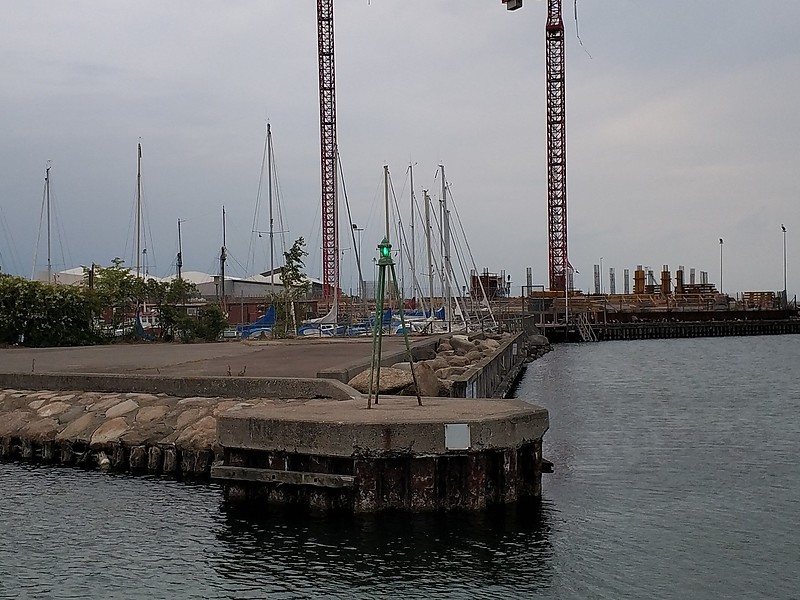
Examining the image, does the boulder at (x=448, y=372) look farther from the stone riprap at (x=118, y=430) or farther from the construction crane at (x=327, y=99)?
the construction crane at (x=327, y=99)

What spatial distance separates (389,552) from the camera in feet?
42.9

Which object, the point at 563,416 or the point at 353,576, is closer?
the point at 353,576

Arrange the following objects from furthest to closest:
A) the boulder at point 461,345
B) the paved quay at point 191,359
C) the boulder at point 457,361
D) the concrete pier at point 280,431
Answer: the boulder at point 461,345
the boulder at point 457,361
the paved quay at point 191,359
the concrete pier at point 280,431

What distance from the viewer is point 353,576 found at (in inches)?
487

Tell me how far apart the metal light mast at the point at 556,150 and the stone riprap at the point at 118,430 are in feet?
304

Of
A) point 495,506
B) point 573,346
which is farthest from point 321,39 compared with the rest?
point 495,506

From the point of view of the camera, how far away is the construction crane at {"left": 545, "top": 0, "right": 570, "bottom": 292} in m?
111

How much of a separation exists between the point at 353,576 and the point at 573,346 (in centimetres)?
7840

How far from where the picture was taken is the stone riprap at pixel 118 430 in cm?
1839

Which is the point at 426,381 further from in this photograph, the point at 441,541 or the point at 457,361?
the point at 457,361

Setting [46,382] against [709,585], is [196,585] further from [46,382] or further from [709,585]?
[46,382]

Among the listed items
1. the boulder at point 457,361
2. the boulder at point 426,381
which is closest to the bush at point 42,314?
the boulder at point 457,361

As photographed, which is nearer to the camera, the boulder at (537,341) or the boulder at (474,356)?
the boulder at (474,356)

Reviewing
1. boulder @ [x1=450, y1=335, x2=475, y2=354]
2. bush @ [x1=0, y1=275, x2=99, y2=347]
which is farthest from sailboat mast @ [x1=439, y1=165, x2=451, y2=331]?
bush @ [x1=0, y1=275, x2=99, y2=347]
